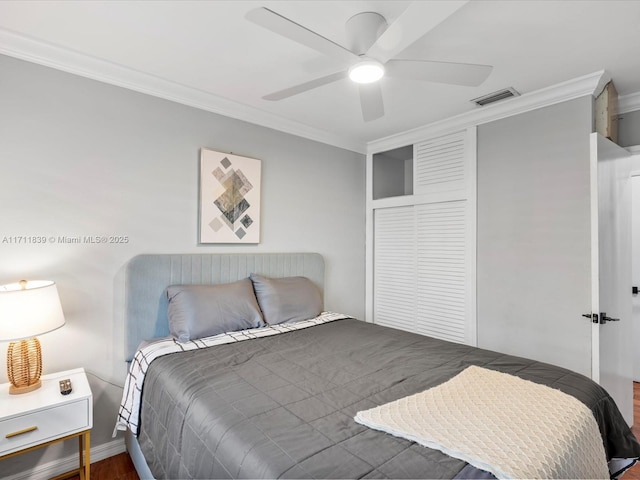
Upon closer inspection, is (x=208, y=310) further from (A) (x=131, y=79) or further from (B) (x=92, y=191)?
(A) (x=131, y=79)

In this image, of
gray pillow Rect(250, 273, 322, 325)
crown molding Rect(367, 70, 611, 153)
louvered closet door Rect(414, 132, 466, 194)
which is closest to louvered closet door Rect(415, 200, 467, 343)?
louvered closet door Rect(414, 132, 466, 194)

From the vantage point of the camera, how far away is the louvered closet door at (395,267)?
3432mm

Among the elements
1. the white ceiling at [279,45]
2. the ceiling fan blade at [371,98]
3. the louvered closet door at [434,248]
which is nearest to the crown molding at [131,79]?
the white ceiling at [279,45]

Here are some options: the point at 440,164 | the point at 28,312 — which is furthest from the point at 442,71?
the point at 28,312

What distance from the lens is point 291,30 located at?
4.53ft

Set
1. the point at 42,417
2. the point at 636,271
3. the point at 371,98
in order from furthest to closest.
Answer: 1. the point at 636,271
2. the point at 371,98
3. the point at 42,417

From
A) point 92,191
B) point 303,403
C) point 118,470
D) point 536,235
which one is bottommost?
point 118,470

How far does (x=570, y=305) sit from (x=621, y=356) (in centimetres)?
53

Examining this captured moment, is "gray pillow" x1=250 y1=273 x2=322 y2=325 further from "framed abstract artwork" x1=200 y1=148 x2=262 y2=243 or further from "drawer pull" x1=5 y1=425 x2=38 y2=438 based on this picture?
"drawer pull" x1=5 y1=425 x2=38 y2=438

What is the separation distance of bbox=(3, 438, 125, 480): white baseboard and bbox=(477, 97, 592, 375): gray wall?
9.42 feet

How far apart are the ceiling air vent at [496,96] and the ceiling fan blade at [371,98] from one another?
0.93m

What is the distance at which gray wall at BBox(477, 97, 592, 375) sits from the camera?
233 centimetres

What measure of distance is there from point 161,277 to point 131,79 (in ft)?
4.47

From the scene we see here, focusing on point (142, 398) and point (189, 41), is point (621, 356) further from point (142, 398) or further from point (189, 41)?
point (189, 41)
